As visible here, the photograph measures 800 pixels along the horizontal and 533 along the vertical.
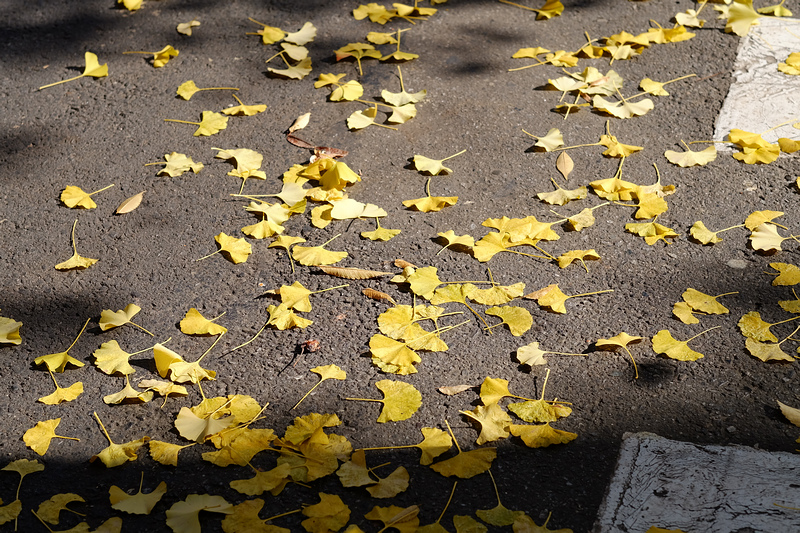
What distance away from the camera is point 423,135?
3.15m

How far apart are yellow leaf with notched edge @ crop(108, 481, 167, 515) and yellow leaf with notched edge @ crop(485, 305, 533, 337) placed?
116 centimetres

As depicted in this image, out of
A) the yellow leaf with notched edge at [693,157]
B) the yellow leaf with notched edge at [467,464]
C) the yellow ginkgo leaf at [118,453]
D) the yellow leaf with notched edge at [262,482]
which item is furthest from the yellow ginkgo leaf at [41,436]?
the yellow leaf with notched edge at [693,157]

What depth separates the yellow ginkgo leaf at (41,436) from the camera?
1917mm

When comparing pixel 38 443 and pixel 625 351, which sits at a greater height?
pixel 625 351

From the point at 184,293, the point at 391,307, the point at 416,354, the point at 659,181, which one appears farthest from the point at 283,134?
the point at 659,181

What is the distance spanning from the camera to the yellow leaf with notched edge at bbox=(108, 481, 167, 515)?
172 cm

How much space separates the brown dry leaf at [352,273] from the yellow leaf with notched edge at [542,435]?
2.68 ft

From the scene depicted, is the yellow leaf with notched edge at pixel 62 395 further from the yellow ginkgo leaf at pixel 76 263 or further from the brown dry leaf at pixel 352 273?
the brown dry leaf at pixel 352 273

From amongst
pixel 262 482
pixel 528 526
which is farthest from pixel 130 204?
pixel 528 526

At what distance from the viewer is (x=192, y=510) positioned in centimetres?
171

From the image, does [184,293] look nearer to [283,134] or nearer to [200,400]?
[200,400]

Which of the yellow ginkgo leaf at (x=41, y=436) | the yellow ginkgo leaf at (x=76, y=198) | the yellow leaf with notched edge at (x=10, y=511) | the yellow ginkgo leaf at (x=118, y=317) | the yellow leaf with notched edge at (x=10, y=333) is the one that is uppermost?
the yellow ginkgo leaf at (x=76, y=198)

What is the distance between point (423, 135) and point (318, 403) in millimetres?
1562

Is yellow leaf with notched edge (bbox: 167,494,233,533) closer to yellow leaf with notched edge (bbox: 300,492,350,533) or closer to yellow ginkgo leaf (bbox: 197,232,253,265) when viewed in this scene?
yellow leaf with notched edge (bbox: 300,492,350,533)
